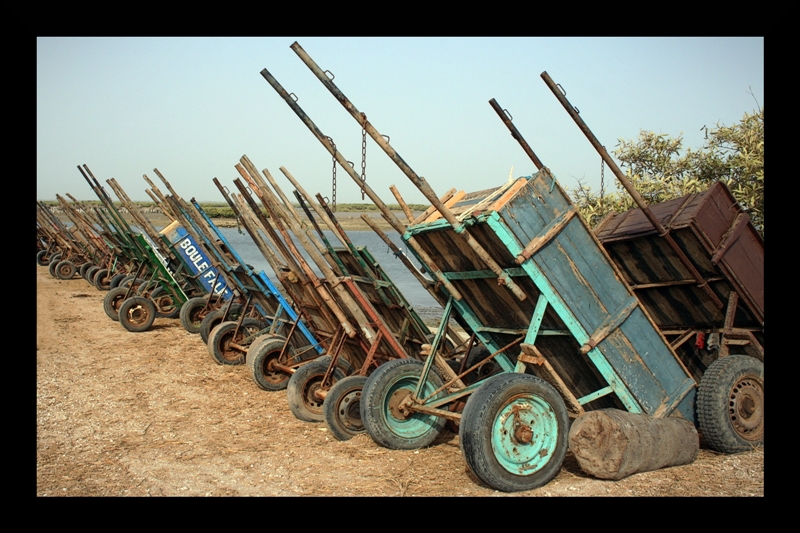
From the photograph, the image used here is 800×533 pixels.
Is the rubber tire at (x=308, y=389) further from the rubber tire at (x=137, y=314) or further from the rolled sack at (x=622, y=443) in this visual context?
the rubber tire at (x=137, y=314)

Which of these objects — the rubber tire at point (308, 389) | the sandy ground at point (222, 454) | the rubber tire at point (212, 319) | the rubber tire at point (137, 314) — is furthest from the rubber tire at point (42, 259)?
the rubber tire at point (308, 389)

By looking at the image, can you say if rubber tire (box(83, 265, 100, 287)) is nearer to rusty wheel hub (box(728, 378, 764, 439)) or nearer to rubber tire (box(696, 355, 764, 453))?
rubber tire (box(696, 355, 764, 453))

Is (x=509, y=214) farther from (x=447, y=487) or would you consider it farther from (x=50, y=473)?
(x=50, y=473)

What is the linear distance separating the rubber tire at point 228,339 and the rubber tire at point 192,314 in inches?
116

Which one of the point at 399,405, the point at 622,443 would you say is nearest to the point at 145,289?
the point at 399,405

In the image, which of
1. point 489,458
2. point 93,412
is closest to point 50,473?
point 93,412

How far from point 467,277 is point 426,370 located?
101 centimetres

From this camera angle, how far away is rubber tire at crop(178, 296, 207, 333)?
14.8 m

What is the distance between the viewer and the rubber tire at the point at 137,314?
1517 cm

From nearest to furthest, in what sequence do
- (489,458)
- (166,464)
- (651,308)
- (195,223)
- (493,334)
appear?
1. (489,458)
2. (166,464)
3. (493,334)
4. (651,308)
5. (195,223)

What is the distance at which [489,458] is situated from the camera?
5.45 meters

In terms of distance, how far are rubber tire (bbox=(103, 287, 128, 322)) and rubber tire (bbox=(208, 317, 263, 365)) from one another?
5663 millimetres

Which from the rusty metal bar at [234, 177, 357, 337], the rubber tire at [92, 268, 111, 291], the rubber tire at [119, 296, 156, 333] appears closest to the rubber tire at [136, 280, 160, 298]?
the rubber tire at [119, 296, 156, 333]

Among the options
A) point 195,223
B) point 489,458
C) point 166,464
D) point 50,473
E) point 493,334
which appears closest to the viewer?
point 489,458
